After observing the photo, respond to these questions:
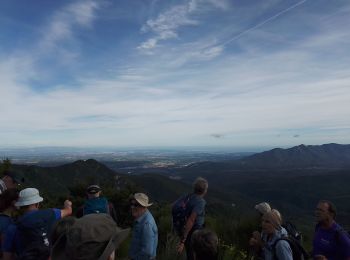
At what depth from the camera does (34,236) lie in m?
3.97

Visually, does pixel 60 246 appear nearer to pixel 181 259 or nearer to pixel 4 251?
pixel 4 251

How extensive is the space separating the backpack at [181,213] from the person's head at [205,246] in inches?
122

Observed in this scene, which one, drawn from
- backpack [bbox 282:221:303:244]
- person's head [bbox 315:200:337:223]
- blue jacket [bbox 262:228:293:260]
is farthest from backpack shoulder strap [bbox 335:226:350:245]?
blue jacket [bbox 262:228:293:260]

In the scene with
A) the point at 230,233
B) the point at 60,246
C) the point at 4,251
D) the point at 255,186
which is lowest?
the point at 255,186

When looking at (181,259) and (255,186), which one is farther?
(255,186)

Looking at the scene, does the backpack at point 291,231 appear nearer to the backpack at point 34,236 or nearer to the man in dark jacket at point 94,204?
the man in dark jacket at point 94,204

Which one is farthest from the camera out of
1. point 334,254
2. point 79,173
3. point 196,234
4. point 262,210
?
point 79,173

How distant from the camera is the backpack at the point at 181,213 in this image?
6023 mm

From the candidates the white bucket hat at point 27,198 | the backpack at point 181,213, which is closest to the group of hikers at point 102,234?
the white bucket hat at point 27,198

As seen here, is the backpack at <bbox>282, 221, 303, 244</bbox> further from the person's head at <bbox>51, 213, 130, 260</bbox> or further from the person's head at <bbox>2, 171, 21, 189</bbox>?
the person's head at <bbox>2, 171, 21, 189</bbox>

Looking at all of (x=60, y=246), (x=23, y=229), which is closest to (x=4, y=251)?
(x=23, y=229)

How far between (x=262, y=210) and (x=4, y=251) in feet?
9.99

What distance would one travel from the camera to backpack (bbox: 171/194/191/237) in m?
6.02

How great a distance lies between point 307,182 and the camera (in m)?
155
